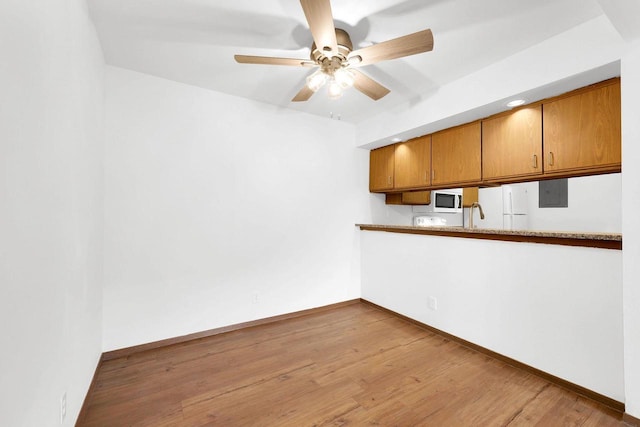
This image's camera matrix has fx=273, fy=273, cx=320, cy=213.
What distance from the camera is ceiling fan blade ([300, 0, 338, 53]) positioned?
1356 mm

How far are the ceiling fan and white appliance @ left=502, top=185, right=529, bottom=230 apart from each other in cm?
177

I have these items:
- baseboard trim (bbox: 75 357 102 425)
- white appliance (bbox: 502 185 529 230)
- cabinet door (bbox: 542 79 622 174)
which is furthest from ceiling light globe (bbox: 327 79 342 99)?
baseboard trim (bbox: 75 357 102 425)

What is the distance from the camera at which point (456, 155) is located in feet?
9.80

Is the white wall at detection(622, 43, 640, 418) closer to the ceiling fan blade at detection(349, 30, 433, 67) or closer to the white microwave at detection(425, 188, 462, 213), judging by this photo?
the ceiling fan blade at detection(349, 30, 433, 67)

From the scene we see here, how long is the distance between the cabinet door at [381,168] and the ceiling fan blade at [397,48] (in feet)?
6.71

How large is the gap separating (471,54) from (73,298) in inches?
127

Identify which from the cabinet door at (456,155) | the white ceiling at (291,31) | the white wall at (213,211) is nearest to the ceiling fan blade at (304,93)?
the white ceiling at (291,31)

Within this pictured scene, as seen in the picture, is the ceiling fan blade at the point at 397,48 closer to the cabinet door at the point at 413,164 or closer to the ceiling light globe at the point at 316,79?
the ceiling light globe at the point at 316,79

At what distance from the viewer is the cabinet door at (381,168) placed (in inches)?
150

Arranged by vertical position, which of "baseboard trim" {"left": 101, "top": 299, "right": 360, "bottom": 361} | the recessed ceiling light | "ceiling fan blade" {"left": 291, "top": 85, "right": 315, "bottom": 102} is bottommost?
"baseboard trim" {"left": 101, "top": 299, "right": 360, "bottom": 361}

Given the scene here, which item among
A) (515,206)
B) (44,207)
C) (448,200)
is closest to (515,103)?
(515,206)

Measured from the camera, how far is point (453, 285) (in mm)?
2805

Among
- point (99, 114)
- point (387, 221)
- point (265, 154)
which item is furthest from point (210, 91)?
point (387, 221)

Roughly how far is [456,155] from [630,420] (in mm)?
2341
